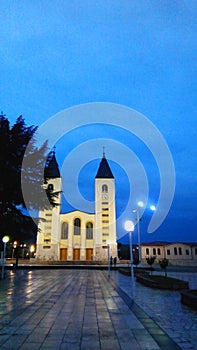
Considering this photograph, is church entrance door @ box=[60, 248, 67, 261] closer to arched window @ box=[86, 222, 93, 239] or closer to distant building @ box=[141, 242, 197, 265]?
arched window @ box=[86, 222, 93, 239]

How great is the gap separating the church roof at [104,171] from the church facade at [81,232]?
2553mm

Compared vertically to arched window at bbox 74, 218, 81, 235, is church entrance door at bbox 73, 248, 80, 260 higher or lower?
lower

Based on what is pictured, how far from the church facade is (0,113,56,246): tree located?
42972mm

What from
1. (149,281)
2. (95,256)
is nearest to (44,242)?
(95,256)

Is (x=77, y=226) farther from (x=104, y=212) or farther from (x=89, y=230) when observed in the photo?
(x=104, y=212)

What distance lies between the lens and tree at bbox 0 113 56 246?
53.6ft

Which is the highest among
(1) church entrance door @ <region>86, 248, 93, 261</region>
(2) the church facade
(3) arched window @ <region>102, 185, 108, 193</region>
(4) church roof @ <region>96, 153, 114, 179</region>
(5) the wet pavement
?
(4) church roof @ <region>96, 153, 114, 179</region>

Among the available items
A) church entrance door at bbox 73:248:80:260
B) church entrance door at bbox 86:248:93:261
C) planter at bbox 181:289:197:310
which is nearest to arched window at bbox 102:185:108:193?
church entrance door at bbox 86:248:93:261

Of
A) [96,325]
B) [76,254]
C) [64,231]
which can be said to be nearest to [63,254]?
[76,254]

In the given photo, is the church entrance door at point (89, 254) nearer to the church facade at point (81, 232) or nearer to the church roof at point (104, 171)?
the church facade at point (81, 232)

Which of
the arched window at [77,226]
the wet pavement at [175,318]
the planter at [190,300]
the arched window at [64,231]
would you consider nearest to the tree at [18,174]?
the wet pavement at [175,318]

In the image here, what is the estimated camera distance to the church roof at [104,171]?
233 feet

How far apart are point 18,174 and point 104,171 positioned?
5568 centimetres

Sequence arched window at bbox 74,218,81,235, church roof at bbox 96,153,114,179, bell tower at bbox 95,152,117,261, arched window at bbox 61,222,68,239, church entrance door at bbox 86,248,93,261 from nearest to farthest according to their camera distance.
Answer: bell tower at bbox 95,152,117,261 < church entrance door at bbox 86,248,93,261 < arched window at bbox 61,222,68,239 < arched window at bbox 74,218,81,235 < church roof at bbox 96,153,114,179
